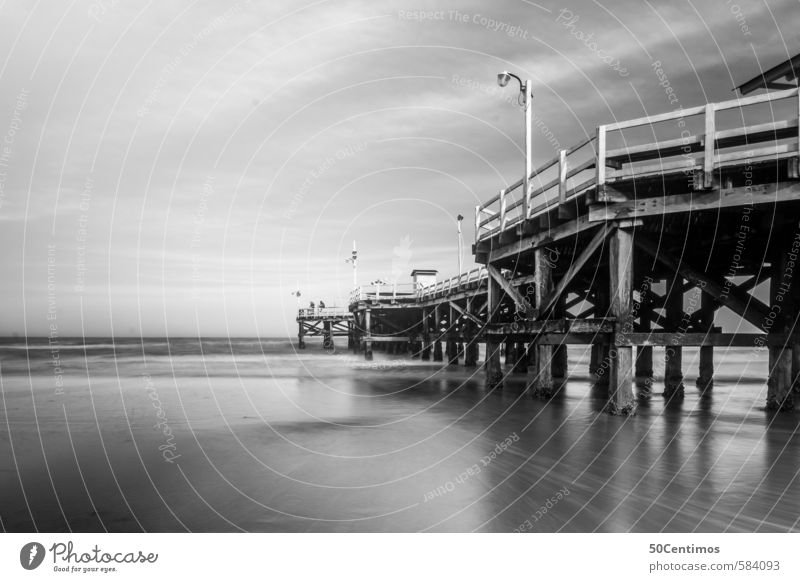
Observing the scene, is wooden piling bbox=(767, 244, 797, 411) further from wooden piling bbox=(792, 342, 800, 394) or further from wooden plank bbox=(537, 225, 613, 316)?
wooden plank bbox=(537, 225, 613, 316)

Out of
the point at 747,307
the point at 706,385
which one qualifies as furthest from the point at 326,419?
the point at 706,385

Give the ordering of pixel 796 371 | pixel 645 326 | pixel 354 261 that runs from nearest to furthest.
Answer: pixel 796 371 → pixel 645 326 → pixel 354 261

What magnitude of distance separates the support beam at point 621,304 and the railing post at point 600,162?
2.50 feet

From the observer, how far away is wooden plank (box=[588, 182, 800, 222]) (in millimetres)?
9188

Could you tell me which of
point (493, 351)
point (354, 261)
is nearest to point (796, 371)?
point (493, 351)

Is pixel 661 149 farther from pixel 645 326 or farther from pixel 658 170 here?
pixel 645 326

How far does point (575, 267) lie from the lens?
461 inches

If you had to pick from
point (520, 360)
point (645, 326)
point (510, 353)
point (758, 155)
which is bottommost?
point (520, 360)

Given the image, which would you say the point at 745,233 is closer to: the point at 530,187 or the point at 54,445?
the point at 530,187

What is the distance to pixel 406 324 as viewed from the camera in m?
46.1

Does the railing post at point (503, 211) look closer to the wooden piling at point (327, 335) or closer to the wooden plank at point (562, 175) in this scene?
the wooden plank at point (562, 175)

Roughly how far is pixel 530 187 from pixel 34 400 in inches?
600

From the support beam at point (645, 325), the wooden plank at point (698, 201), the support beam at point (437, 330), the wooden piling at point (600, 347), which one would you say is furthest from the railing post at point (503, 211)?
the support beam at point (437, 330)

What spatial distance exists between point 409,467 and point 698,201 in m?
6.30
